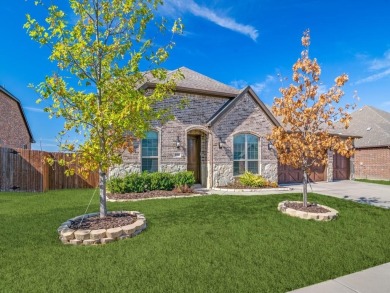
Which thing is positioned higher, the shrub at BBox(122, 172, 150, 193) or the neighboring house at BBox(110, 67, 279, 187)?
the neighboring house at BBox(110, 67, 279, 187)

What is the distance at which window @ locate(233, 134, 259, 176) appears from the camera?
1426 centimetres

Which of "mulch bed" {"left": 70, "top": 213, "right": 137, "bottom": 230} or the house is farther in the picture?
the house

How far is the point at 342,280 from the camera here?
3.68m

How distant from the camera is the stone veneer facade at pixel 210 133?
12.7 meters

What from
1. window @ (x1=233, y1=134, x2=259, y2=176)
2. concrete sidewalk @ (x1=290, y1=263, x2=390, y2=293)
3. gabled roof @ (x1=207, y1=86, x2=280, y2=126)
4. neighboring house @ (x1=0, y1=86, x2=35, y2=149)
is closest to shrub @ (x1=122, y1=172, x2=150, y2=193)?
gabled roof @ (x1=207, y1=86, x2=280, y2=126)

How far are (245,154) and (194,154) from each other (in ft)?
9.79

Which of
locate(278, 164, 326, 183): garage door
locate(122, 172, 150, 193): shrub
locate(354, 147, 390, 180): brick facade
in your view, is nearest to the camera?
locate(122, 172, 150, 193): shrub

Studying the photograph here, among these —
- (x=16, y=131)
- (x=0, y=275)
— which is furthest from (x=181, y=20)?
(x=16, y=131)

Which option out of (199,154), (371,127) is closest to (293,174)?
(199,154)

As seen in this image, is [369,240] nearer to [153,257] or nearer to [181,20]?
[153,257]

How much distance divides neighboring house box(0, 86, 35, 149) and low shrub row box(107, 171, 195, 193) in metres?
12.5

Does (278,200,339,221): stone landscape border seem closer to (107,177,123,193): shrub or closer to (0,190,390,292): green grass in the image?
(0,190,390,292): green grass

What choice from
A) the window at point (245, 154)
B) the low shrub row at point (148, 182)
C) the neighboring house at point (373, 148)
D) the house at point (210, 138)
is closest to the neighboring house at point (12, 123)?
the low shrub row at point (148, 182)

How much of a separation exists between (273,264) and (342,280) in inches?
39.3
